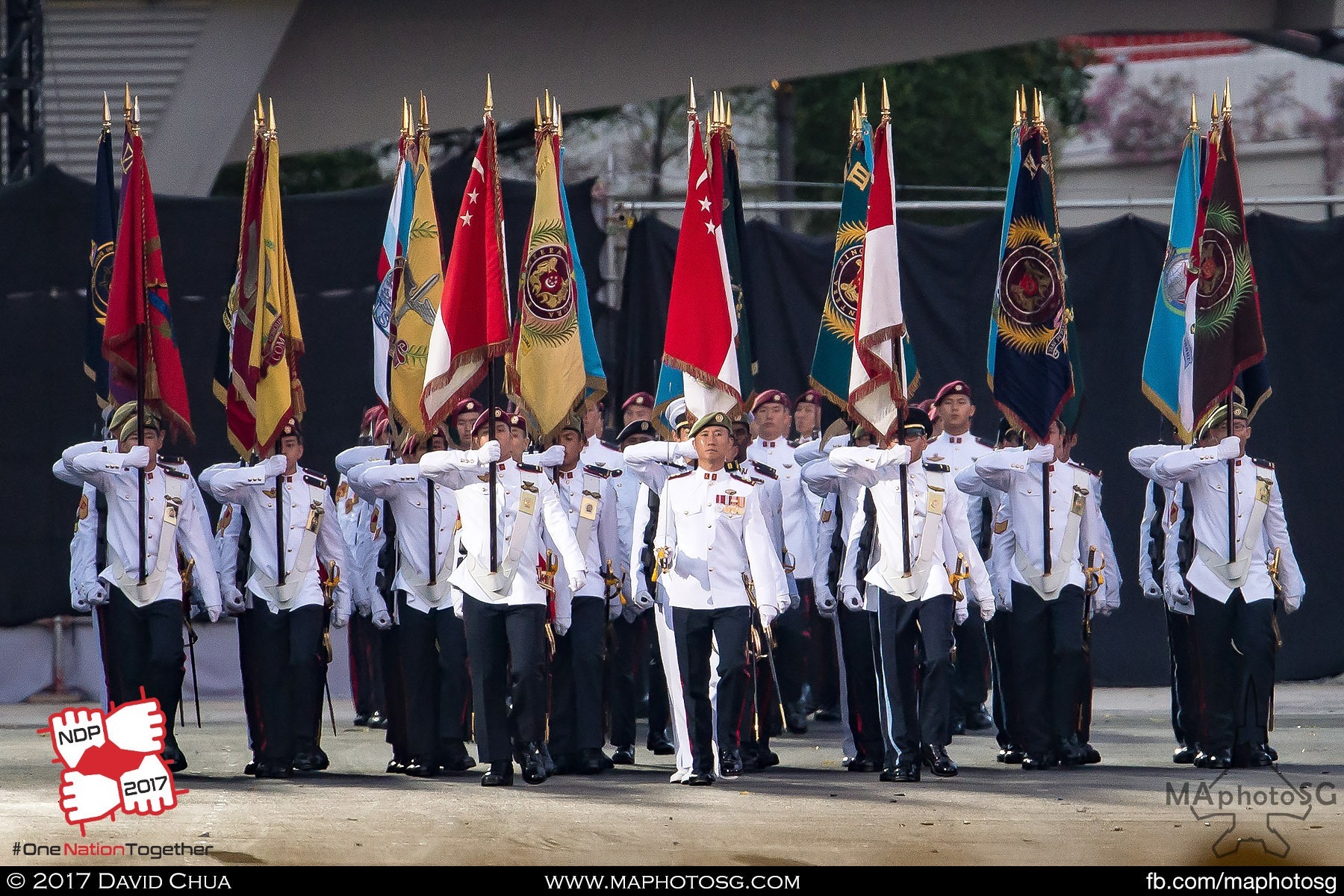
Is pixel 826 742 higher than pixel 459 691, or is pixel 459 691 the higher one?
pixel 459 691

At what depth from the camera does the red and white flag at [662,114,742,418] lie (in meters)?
9.39

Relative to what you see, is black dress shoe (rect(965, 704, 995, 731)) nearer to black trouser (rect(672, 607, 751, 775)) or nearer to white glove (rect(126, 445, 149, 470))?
black trouser (rect(672, 607, 751, 775))

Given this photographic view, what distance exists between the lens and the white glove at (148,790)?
7.58 metres

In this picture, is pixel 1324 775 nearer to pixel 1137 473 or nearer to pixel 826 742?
pixel 826 742

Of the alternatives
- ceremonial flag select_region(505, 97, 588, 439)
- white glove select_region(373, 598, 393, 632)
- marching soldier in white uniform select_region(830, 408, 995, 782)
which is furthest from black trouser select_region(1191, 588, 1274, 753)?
white glove select_region(373, 598, 393, 632)

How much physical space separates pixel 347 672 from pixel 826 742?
4.25m

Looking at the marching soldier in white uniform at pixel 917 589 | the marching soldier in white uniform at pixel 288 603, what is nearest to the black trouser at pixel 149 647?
the marching soldier in white uniform at pixel 288 603

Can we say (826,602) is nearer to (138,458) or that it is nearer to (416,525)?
(416,525)

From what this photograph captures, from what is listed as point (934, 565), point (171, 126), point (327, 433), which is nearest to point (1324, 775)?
point (934, 565)

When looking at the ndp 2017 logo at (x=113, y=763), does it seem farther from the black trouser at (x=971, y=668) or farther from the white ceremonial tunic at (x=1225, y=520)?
the white ceremonial tunic at (x=1225, y=520)

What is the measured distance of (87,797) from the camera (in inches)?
292

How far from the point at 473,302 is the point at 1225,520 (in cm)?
397

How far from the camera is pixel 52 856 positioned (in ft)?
21.5

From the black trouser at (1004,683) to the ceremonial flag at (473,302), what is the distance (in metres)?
2.98
